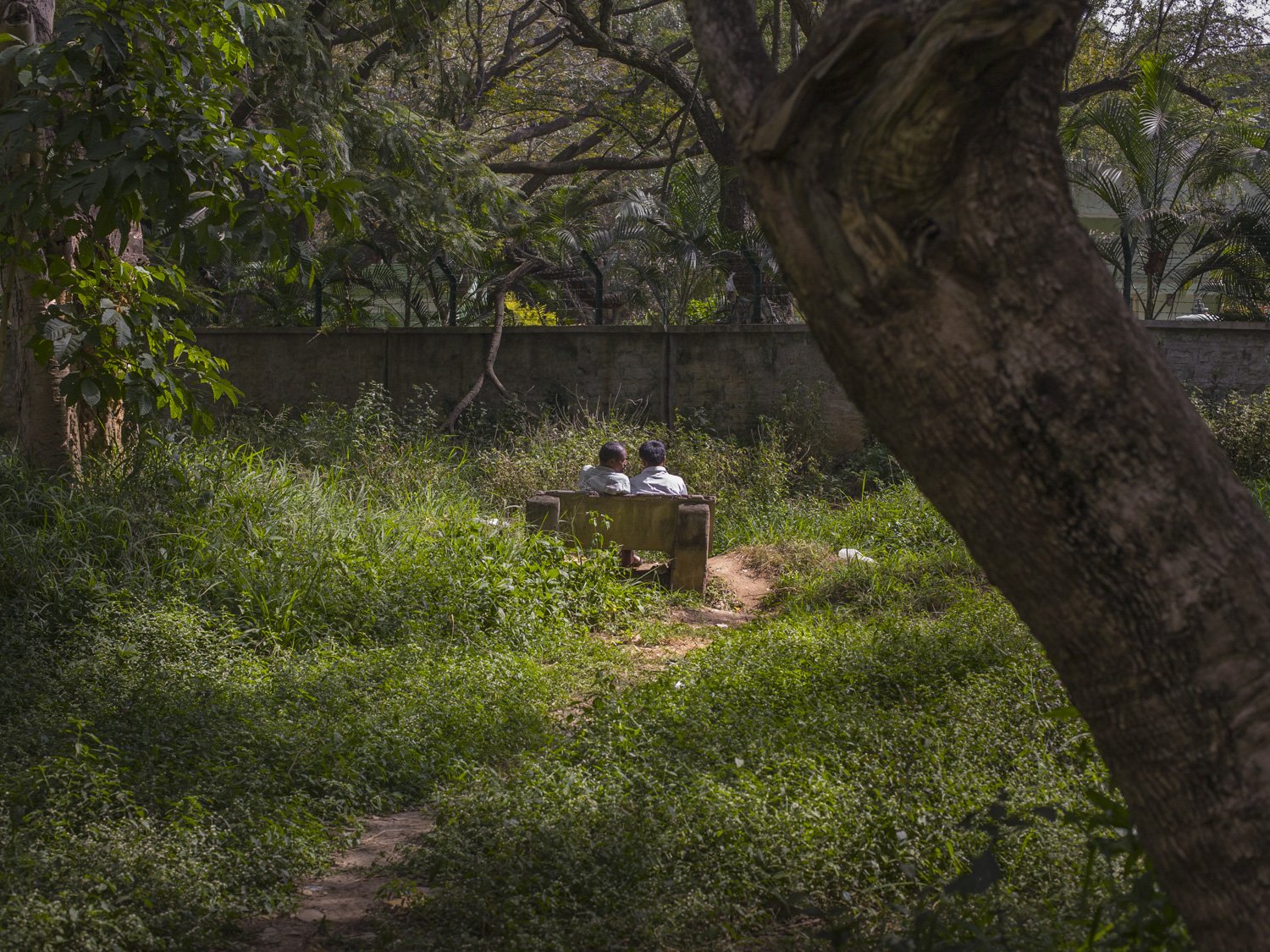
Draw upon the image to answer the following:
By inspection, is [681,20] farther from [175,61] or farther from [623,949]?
[623,949]

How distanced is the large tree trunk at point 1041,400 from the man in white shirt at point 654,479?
6575 millimetres

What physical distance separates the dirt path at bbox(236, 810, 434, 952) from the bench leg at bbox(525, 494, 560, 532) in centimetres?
376

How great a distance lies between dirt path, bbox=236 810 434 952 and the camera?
10.7ft

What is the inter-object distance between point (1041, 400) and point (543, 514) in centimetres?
609

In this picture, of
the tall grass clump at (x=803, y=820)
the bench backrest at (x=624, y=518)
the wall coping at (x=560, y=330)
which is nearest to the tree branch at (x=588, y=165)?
the wall coping at (x=560, y=330)

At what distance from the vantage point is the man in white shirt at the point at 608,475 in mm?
8633

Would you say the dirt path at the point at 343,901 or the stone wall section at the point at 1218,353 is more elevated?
the stone wall section at the point at 1218,353

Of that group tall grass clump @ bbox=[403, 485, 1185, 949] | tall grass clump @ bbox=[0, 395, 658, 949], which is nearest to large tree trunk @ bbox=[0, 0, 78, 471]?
tall grass clump @ bbox=[0, 395, 658, 949]

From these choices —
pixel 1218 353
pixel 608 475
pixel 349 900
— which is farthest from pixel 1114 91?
pixel 349 900

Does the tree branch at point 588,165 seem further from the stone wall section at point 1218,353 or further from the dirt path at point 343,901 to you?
the dirt path at point 343,901

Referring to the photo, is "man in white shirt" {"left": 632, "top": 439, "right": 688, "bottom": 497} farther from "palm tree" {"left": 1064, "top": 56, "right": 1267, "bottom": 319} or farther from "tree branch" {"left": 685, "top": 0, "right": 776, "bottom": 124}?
"tree branch" {"left": 685, "top": 0, "right": 776, "bottom": 124}

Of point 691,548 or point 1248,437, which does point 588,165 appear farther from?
point 691,548

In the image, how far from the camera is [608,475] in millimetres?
8672

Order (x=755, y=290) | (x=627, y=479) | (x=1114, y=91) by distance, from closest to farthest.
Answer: (x=627, y=479), (x=755, y=290), (x=1114, y=91)
